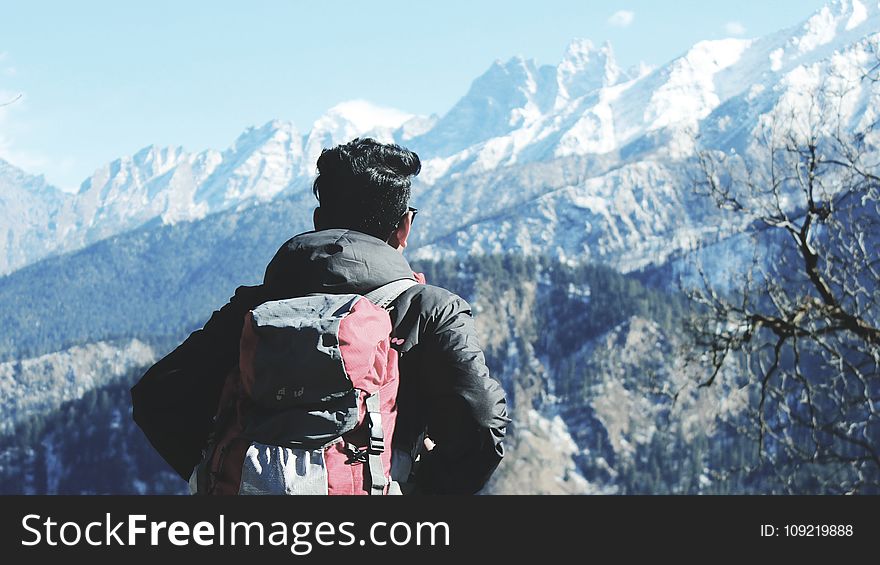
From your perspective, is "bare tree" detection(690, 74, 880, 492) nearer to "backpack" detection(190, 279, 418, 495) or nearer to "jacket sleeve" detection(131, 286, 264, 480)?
"backpack" detection(190, 279, 418, 495)

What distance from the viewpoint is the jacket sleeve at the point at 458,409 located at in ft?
15.0

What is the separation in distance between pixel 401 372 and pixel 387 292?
1.25ft

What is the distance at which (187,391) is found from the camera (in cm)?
485

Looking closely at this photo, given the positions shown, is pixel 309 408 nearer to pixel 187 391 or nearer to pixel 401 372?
pixel 401 372

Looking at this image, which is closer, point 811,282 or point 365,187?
point 365,187

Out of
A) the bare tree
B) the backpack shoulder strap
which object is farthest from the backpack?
the bare tree

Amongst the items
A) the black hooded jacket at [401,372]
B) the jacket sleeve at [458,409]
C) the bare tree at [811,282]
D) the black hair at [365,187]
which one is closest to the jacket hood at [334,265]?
the black hooded jacket at [401,372]

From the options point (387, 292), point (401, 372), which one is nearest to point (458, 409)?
point (401, 372)

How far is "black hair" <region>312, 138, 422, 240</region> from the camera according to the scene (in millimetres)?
5078

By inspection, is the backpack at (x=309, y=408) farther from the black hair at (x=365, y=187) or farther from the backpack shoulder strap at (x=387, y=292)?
the black hair at (x=365, y=187)

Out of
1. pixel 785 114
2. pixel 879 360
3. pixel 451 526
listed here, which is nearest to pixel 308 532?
pixel 451 526

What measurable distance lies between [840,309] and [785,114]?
3.53 m

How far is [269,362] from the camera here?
437cm

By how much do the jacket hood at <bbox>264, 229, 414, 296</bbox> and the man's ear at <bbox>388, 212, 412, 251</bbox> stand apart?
0.25 meters
